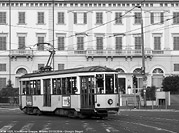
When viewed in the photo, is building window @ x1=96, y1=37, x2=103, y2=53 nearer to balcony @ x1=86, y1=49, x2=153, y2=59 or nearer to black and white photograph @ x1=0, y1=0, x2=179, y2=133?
black and white photograph @ x1=0, y1=0, x2=179, y2=133

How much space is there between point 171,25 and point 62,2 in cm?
1682

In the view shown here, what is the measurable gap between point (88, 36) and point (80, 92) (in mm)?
36422

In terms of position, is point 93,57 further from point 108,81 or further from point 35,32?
point 108,81

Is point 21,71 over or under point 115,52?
under

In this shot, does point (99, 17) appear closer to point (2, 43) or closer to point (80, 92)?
point (2, 43)

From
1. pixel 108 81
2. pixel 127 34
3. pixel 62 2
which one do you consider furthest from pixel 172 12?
pixel 108 81

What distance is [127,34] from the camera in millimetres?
58594

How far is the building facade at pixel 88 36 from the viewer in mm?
57500

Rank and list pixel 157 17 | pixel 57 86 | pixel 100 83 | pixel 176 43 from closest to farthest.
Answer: pixel 100 83, pixel 57 86, pixel 176 43, pixel 157 17

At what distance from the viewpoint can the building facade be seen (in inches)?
2264

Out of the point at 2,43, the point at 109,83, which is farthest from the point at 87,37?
the point at 109,83

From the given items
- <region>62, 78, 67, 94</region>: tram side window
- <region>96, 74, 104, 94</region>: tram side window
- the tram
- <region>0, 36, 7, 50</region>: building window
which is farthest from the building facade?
<region>96, 74, 104, 94</region>: tram side window

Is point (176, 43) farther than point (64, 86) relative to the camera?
Yes

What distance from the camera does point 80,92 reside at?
2233cm
